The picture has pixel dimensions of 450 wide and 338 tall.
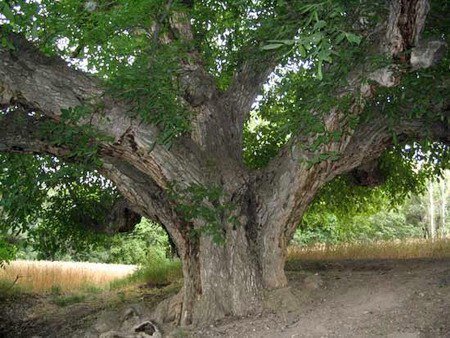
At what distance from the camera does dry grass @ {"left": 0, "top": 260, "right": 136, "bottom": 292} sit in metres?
12.4

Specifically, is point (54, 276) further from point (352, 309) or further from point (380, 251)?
point (352, 309)

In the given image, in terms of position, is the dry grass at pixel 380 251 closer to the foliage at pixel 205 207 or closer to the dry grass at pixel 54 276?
the foliage at pixel 205 207

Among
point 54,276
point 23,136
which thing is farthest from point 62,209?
point 54,276

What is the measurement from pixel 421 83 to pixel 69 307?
7954 mm

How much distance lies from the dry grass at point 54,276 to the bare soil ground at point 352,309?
14.6ft

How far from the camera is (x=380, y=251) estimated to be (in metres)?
10.2

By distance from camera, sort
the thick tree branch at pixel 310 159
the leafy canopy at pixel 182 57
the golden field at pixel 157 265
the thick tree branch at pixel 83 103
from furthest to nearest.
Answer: the golden field at pixel 157 265 < the thick tree branch at pixel 310 159 < the thick tree branch at pixel 83 103 < the leafy canopy at pixel 182 57

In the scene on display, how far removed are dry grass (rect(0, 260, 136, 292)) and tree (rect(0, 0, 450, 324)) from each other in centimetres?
679

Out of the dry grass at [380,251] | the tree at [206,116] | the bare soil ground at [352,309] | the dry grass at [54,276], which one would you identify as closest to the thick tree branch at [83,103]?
the tree at [206,116]

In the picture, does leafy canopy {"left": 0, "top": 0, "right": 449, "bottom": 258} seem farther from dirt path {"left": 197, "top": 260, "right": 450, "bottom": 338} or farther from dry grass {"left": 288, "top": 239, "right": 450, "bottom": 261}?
dry grass {"left": 288, "top": 239, "right": 450, "bottom": 261}

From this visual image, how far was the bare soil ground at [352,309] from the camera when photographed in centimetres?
523

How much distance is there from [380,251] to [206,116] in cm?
539

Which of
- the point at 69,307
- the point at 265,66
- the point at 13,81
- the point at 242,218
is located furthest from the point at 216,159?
the point at 69,307

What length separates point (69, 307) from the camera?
994cm
